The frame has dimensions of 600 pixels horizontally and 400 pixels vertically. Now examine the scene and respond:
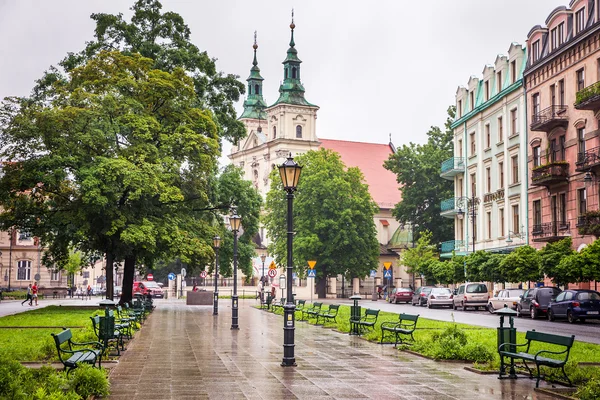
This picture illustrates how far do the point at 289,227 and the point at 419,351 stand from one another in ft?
13.6

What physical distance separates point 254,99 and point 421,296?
66372 millimetres

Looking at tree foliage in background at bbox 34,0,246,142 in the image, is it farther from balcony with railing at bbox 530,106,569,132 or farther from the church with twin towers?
the church with twin towers

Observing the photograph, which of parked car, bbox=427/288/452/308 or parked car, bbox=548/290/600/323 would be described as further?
parked car, bbox=427/288/452/308

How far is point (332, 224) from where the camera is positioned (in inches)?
2948

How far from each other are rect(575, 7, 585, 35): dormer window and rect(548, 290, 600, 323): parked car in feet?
51.6

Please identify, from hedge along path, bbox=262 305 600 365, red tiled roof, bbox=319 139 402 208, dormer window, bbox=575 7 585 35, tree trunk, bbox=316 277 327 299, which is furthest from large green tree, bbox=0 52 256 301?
red tiled roof, bbox=319 139 402 208

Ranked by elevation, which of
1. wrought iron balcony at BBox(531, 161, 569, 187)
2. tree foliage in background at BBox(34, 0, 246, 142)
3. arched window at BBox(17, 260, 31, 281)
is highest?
tree foliage in background at BBox(34, 0, 246, 142)

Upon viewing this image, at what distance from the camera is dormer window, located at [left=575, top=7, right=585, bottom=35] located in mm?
41938

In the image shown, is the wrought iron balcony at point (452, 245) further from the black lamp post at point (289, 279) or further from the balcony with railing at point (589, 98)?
the black lamp post at point (289, 279)

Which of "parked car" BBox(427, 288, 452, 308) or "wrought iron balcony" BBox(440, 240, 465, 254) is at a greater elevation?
"wrought iron balcony" BBox(440, 240, 465, 254)

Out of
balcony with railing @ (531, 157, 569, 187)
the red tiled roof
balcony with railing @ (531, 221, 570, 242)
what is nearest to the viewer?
balcony with railing @ (531, 221, 570, 242)

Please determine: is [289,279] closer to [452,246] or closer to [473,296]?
[473,296]

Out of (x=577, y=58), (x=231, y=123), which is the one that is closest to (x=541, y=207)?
(x=577, y=58)

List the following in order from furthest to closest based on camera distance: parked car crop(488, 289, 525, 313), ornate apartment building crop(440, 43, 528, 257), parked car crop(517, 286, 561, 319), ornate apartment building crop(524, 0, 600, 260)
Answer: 1. ornate apartment building crop(440, 43, 528, 257)
2. ornate apartment building crop(524, 0, 600, 260)
3. parked car crop(488, 289, 525, 313)
4. parked car crop(517, 286, 561, 319)
